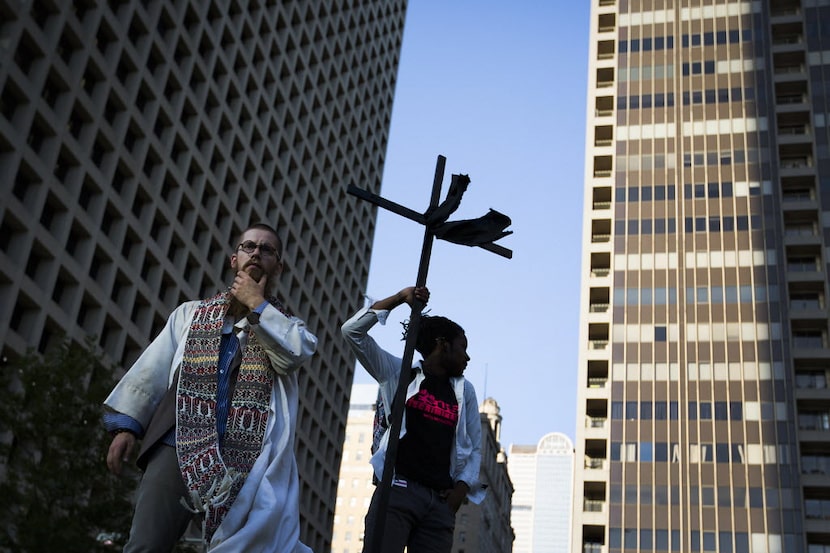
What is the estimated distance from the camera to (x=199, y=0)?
5103 cm

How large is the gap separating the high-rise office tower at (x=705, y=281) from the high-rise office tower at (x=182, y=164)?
17974 millimetres

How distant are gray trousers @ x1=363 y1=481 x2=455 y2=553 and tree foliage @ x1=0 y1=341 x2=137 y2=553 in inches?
578

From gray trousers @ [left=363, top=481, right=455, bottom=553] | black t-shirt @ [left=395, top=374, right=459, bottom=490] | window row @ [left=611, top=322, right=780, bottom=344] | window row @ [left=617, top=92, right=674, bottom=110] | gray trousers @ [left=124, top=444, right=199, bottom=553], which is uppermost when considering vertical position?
window row @ [left=617, top=92, right=674, bottom=110]

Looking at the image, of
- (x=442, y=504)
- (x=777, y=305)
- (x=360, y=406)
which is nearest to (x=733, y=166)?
(x=777, y=305)

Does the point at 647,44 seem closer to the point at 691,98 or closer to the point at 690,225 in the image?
the point at 691,98

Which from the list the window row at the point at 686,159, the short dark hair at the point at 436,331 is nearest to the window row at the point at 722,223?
the window row at the point at 686,159

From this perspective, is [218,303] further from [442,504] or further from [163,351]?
[442,504]

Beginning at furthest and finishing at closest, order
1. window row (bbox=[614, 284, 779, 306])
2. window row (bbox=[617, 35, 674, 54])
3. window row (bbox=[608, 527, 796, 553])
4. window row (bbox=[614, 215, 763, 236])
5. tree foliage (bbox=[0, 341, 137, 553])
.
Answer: window row (bbox=[617, 35, 674, 54]) → window row (bbox=[614, 215, 763, 236]) → window row (bbox=[614, 284, 779, 306]) → window row (bbox=[608, 527, 796, 553]) → tree foliage (bbox=[0, 341, 137, 553])

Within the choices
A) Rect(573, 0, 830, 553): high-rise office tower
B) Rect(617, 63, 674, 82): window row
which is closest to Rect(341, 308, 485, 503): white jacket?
Rect(573, 0, 830, 553): high-rise office tower

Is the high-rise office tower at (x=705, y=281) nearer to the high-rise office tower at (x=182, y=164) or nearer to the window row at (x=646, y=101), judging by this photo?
the window row at (x=646, y=101)

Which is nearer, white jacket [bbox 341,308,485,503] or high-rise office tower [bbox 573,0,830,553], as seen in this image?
white jacket [bbox 341,308,485,503]

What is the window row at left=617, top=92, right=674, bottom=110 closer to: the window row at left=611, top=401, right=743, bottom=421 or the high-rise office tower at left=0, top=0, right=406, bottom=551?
the high-rise office tower at left=0, top=0, right=406, bottom=551

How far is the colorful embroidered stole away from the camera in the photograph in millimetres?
4645

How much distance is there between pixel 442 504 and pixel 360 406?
490ft
